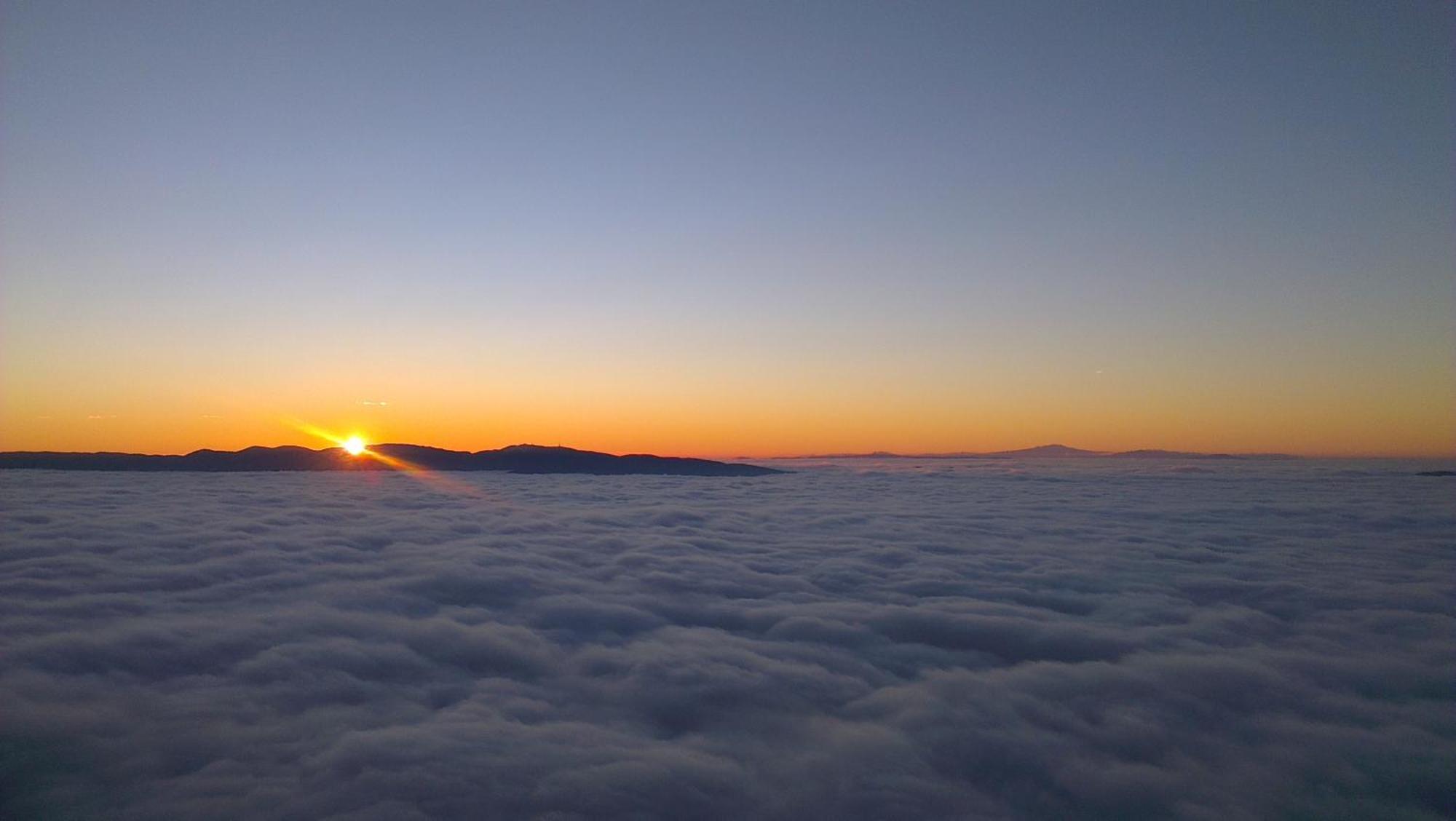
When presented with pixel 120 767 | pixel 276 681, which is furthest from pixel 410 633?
pixel 120 767

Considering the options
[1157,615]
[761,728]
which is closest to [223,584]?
[761,728]

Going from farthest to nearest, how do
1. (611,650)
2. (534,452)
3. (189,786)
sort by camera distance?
(534,452)
(611,650)
(189,786)

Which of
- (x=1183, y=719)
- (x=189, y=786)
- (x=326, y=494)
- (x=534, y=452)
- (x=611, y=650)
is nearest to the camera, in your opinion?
(x=189, y=786)

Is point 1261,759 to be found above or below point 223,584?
below

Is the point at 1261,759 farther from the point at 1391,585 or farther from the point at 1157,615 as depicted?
the point at 1391,585

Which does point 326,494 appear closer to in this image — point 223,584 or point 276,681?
point 223,584

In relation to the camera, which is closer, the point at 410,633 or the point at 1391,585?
the point at 410,633
